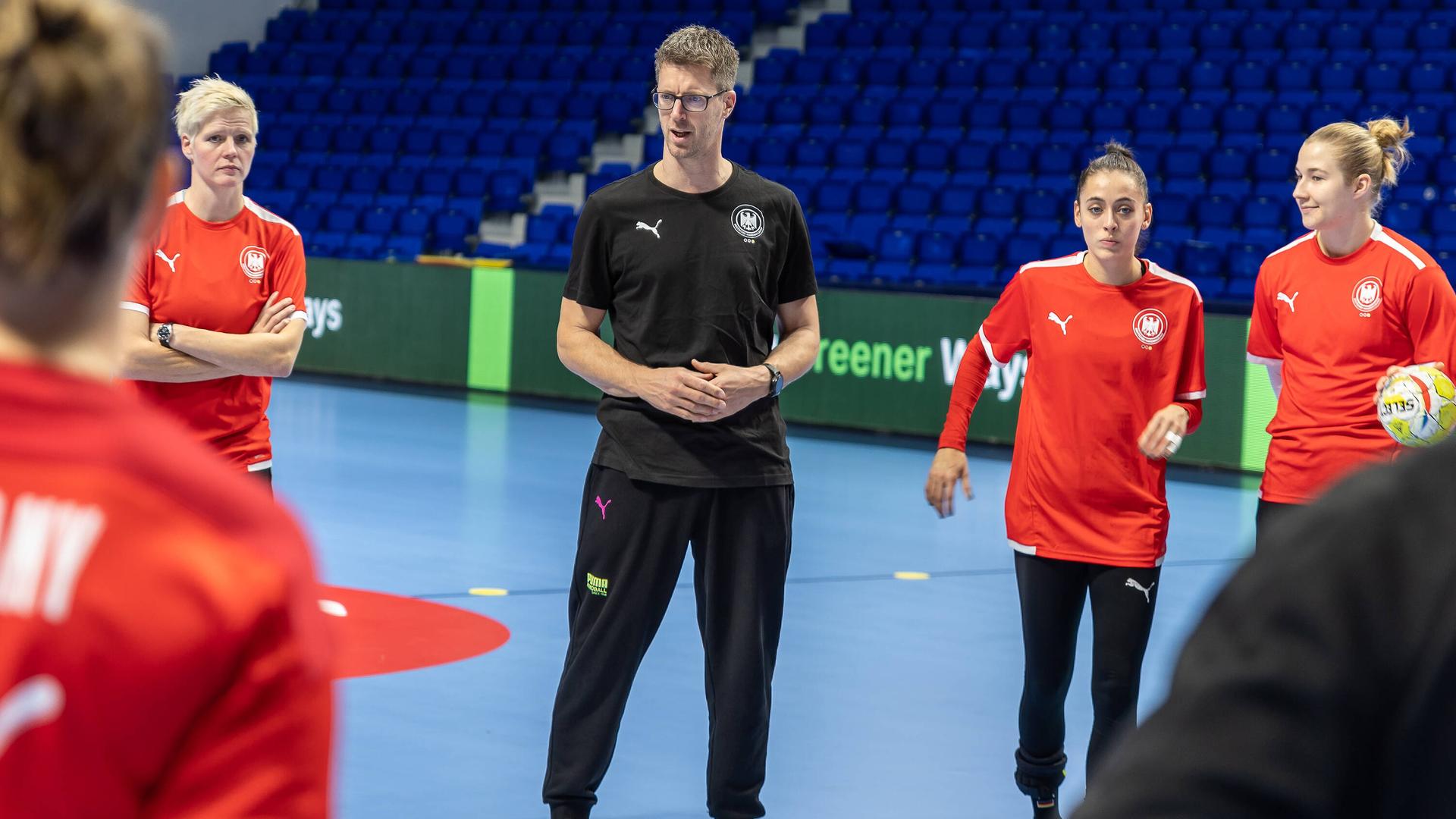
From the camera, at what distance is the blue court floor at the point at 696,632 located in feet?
16.9

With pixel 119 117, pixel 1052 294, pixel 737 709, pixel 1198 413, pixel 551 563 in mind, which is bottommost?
pixel 551 563

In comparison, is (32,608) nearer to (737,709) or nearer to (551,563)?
(737,709)

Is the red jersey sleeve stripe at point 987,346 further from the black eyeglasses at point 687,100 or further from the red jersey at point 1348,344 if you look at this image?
the black eyeglasses at point 687,100

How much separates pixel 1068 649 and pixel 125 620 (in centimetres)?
375

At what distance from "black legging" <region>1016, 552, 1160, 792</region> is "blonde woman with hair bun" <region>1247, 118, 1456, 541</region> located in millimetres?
639

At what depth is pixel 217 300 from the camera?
4641mm

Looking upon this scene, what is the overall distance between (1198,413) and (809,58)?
50.4 feet

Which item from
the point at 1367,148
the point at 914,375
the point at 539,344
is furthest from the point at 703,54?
the point at 539,344

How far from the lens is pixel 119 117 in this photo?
115cm

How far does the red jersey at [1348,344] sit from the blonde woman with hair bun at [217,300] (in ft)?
9.23

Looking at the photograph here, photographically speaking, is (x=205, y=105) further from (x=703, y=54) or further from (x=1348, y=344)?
(x=1348, y=344)

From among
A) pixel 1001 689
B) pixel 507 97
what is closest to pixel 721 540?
pixel 1001 689

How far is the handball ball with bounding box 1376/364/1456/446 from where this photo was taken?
4.66m

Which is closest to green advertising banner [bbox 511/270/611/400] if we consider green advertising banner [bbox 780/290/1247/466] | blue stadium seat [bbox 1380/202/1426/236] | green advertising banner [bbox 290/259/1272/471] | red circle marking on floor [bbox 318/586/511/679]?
green advertising banner [bbox 290/259/1272/471]
